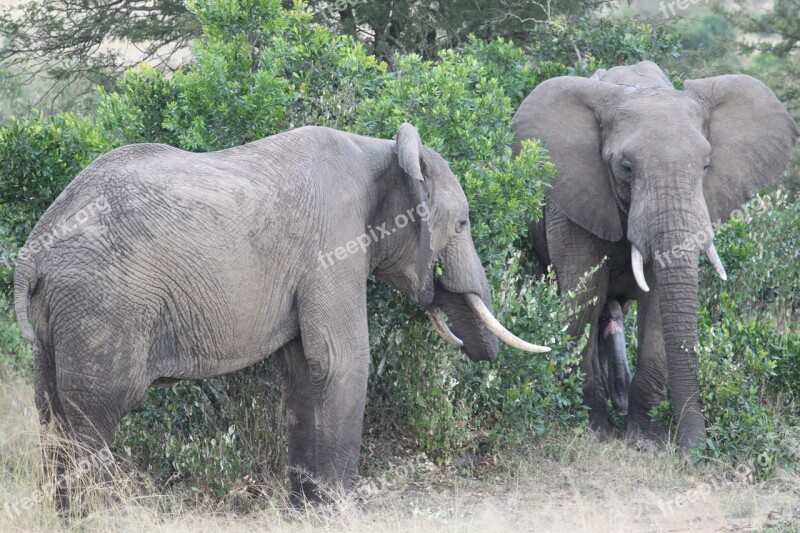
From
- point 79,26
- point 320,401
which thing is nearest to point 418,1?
point 79,26

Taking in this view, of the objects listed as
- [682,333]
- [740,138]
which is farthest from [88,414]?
[740,138]

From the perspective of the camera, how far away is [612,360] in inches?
403

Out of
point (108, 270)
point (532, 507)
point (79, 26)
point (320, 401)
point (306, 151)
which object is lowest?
point (532, 507)

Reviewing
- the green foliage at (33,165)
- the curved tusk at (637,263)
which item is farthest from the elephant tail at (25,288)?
the curved tusk at (637,263)

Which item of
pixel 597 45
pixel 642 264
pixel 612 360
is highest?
pixel 597 45

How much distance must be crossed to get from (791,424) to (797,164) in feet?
27.1

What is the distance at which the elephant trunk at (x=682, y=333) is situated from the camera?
848 cm

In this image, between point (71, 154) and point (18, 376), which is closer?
point (71, 154)

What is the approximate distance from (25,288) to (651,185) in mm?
4450

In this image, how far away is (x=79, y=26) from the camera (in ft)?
44.7

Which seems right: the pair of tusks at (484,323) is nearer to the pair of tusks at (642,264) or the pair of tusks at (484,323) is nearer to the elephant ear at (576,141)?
the pair of tusks at (642,264)

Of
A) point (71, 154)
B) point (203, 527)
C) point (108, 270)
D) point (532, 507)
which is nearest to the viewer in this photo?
point (108, 270)

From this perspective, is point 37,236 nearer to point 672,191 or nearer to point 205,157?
point 205,157

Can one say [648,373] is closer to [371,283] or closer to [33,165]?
[371,283]
